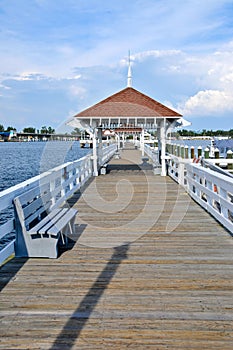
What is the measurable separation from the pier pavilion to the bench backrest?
7313mm

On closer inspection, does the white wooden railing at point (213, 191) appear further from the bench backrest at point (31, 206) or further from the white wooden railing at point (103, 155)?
the white wooden railing at point (103, 155)

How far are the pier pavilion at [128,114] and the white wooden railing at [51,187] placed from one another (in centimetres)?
147

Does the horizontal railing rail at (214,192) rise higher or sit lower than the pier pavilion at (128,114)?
lower

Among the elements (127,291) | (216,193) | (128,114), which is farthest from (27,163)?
(127,291)

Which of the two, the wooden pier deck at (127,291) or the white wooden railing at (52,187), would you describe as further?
the white wooden railing at (52,187)

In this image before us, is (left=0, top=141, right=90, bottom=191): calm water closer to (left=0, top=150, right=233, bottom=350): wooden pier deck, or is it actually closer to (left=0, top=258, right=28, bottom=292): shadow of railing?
(left=0, top=150, right=233, bottom=350): wooden pier deck

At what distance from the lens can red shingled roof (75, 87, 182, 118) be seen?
14.6m

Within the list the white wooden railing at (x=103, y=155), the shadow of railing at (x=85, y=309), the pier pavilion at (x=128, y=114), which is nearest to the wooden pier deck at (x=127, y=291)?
the shadow of railing at (x=85, y=309)

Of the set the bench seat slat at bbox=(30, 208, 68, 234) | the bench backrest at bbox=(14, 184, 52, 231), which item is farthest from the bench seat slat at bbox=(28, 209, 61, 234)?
the bench backrest at bbox=(14, 184, 52, 231)

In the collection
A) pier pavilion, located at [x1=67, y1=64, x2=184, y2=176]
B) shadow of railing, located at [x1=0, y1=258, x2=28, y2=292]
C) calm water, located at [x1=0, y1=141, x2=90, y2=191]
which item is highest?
pier pavilion, located at [x1=67, y1=64, x2=184, y2=176]

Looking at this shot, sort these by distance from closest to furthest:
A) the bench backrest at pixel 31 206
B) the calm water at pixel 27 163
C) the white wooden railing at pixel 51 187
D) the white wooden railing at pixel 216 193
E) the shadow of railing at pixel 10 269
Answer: the shadow of railing at pixel 10 269, the white wooden railing at pixel 51 187, the bench backrest at pixel 31 206, the white wooden railing at pixel 216 193, the calm water at pixel 27 163

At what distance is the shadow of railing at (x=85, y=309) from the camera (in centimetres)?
324

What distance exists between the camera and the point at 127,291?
4246 mm

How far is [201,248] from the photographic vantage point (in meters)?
5.86
